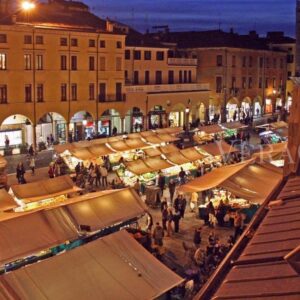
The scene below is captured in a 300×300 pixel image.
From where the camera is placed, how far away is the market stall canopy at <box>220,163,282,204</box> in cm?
2020

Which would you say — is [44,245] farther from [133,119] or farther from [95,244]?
[133,119]

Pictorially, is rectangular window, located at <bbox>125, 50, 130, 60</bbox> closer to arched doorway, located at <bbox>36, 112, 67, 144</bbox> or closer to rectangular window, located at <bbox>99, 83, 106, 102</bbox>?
rectangular window, located at <bbox>99, 83, 106, 102</bbox>

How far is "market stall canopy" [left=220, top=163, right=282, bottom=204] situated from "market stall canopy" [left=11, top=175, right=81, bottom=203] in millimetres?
5538

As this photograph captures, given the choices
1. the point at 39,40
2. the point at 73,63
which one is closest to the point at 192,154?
the point at 39,40

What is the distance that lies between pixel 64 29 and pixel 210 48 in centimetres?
2140

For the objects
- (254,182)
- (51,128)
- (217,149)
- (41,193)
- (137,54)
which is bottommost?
(51,128)

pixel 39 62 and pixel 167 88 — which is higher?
pixel 39 62

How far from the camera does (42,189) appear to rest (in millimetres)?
21375

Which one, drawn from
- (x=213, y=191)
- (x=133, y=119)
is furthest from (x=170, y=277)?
(x=133, y=119)

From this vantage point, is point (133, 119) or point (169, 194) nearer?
point (169, 194)

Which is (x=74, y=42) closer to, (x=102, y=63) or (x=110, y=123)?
(x=102, y=63)

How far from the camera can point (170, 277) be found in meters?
12.9

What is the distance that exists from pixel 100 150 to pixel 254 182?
1159 cm

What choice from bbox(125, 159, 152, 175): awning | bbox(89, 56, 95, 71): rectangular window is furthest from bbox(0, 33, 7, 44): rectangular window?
bbox(125, 159, 152, 175): awning
